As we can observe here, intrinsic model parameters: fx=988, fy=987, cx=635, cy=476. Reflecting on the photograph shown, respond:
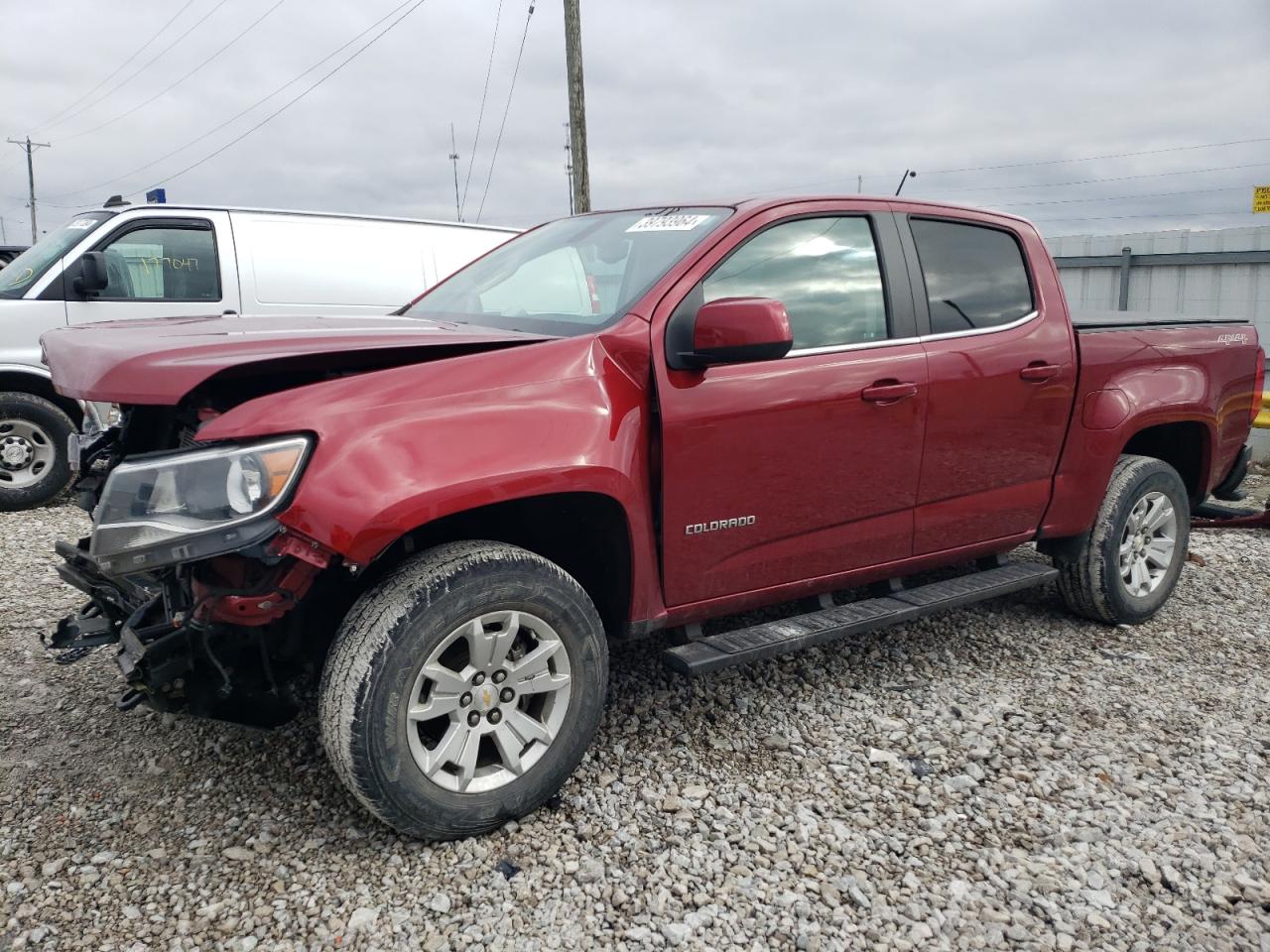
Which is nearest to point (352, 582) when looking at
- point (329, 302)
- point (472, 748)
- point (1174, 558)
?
point (472, 748)

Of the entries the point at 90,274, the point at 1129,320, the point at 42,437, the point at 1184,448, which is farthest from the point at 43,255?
the point at 1184,448

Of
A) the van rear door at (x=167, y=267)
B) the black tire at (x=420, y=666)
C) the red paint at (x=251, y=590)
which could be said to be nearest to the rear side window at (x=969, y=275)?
the black tire at (x=420, y=666)

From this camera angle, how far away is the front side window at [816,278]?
3.23 metres

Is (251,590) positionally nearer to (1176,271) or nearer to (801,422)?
(801,422)

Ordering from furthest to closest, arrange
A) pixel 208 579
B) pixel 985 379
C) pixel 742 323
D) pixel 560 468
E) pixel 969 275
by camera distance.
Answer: pixel 969 275 < pixel 985 379 < pixel 742 323 < pixel 560 468 < pixel 208 579

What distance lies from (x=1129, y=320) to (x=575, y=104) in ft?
34.7

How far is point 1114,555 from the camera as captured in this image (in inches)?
172

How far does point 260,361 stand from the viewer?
245 cm

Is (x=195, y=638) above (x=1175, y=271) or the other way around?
the other way around

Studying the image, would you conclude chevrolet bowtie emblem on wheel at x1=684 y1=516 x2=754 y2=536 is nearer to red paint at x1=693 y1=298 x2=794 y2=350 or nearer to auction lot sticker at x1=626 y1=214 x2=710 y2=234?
red paint at x1=693 y1=298 x2=794 y2=350

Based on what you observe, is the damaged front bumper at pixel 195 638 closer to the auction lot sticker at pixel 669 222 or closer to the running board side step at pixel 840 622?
the running board side step at pixel 840 622

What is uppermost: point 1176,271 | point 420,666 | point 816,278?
point 1176,271

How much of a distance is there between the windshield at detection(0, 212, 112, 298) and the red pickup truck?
13.8ft

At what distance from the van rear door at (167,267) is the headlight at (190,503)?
16.9ft
